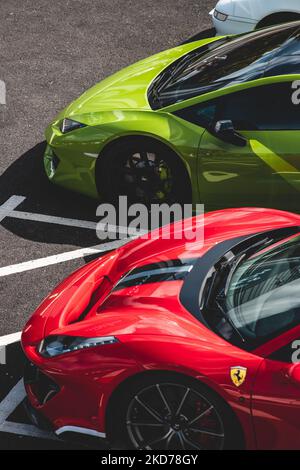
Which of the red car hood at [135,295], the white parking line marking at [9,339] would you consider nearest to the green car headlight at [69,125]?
the red car hood at [135,295]

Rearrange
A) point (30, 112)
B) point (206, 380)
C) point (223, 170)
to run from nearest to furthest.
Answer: point (206, 380), point (223, 170), point (30, 112)

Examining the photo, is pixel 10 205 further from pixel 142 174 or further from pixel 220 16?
pixel 220 16

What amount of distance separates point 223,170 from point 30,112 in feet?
10.2

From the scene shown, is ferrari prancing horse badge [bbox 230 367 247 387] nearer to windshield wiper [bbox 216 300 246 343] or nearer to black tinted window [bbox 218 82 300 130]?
windshield wiper [bbox 216 300 246 343]

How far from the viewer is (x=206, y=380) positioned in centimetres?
502

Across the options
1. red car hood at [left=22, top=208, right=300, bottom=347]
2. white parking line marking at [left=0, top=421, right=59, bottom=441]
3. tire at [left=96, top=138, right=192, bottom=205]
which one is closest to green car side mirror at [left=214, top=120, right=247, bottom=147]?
tire at [left=96, top=138, right=192, bottom=205]

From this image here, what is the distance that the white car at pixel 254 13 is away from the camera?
1025 cm

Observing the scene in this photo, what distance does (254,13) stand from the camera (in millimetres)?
10320

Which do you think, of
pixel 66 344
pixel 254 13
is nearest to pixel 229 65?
pixel 254 13

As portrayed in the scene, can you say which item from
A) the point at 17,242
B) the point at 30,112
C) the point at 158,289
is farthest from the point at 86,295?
the point at 30,112

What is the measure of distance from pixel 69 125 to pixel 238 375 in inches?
150

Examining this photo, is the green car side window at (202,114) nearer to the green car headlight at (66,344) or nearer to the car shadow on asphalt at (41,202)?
the car shadow on asphalt at (41,202)

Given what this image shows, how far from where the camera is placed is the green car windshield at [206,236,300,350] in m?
5.07

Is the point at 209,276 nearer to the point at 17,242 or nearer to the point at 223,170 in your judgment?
the point at 223,170
